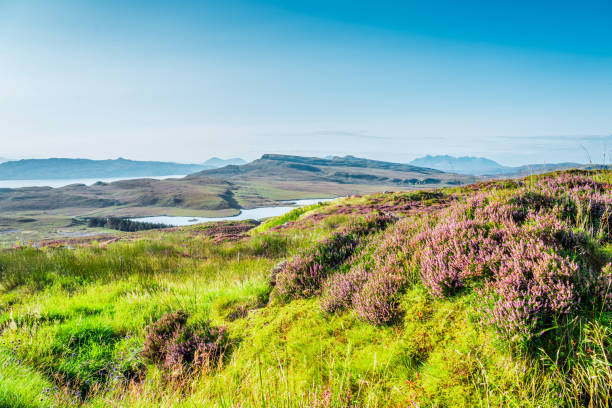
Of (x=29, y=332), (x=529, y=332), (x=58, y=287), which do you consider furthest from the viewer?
(x=58, y=287)

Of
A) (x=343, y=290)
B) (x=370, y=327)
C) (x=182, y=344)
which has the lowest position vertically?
(x=182, y=344)

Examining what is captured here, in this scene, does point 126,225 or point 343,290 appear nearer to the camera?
point 343,290

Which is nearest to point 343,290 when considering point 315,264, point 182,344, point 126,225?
point 315,264

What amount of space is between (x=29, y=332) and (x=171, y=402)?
3.13 meters

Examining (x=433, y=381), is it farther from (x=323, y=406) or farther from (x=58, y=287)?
(x=58, y=287)

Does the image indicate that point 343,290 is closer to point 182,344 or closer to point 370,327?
point 370,327

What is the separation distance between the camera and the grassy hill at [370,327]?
2465 millimetres

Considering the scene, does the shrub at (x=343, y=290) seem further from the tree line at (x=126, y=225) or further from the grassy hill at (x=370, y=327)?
the tree line at (x=126, y=225)

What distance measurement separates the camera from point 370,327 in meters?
3.46

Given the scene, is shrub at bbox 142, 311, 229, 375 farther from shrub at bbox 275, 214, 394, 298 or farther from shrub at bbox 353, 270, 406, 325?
shrub at bbox 353, 270, 406, 325

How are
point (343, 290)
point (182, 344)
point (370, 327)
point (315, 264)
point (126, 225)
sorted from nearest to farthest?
point (370, 327), point (182, 344), point (343, 290), point (315, 264), point (126, 225)

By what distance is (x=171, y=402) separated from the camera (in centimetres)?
287

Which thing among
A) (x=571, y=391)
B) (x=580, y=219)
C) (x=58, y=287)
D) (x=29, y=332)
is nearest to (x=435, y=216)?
(x=580, y=219)

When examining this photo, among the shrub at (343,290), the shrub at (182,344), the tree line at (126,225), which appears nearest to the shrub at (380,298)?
the shrub at (343,290)
